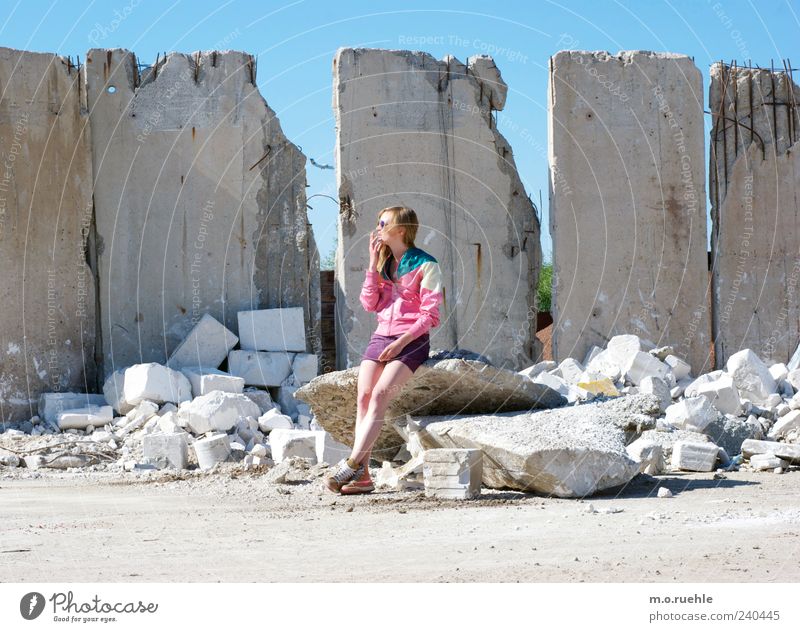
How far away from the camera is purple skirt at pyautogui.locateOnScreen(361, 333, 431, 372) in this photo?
6863 millimetres

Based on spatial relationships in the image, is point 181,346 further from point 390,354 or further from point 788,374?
point 788,374

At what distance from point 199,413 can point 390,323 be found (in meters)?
3.17

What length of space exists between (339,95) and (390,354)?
515 centimetres

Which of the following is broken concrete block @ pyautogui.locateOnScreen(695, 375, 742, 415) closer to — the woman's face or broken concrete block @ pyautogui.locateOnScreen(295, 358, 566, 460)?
broken concrete block @ pyautogui.locateOnScreen(295, 358, 566, 460)

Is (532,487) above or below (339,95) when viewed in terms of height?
below

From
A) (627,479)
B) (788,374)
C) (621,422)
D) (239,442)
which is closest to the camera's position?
(627,479)

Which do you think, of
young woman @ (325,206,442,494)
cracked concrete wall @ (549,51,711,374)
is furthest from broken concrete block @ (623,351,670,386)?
young woman @ (325,206,442,494)

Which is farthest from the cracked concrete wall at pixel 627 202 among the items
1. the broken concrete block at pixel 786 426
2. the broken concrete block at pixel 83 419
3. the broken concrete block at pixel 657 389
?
the broken concrete block at pixel 83 419

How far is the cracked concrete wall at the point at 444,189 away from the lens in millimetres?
11375

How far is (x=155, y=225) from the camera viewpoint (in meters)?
11.5

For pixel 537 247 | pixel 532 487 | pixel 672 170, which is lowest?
pixel 532 487

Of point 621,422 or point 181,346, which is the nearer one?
point 621,422

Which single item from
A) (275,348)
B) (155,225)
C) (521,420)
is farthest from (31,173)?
(521,420)

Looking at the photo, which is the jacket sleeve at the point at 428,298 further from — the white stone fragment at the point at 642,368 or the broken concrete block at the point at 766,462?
the white stone fragment at the point at 642,368
